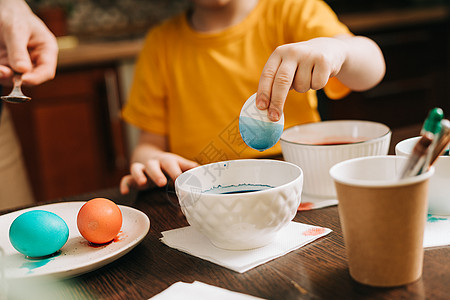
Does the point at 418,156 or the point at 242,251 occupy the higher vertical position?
the point at 418,156

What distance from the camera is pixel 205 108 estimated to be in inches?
52.9

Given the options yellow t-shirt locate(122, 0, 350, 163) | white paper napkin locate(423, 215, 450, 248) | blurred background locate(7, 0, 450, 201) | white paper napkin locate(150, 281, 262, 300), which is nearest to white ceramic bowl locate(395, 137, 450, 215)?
white paper napkin locate(423, 215, 450, 248)

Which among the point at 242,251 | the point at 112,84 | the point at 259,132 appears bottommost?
the point at 112,84

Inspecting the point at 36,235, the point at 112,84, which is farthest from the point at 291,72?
the point at 112,84

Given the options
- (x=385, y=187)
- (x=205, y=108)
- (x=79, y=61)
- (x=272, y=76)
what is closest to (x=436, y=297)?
(x=385, y=187)

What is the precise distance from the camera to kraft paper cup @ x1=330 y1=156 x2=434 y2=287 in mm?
469

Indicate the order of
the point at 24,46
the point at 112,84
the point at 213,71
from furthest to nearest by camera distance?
the point at 112,84 < the point at 213,71 < the point at 24,46

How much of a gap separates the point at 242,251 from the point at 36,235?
0.25 metres

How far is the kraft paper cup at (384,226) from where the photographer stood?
0.47m

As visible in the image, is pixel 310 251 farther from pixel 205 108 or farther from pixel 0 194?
pixel 0 194

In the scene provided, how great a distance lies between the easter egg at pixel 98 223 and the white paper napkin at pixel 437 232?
38cm

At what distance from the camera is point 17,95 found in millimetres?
A: 862

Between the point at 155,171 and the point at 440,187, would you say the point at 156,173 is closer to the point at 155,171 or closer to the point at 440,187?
the point at 155,171

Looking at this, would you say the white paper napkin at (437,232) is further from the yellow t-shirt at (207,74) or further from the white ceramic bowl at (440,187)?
the yellow t-shirt at (207,74)
